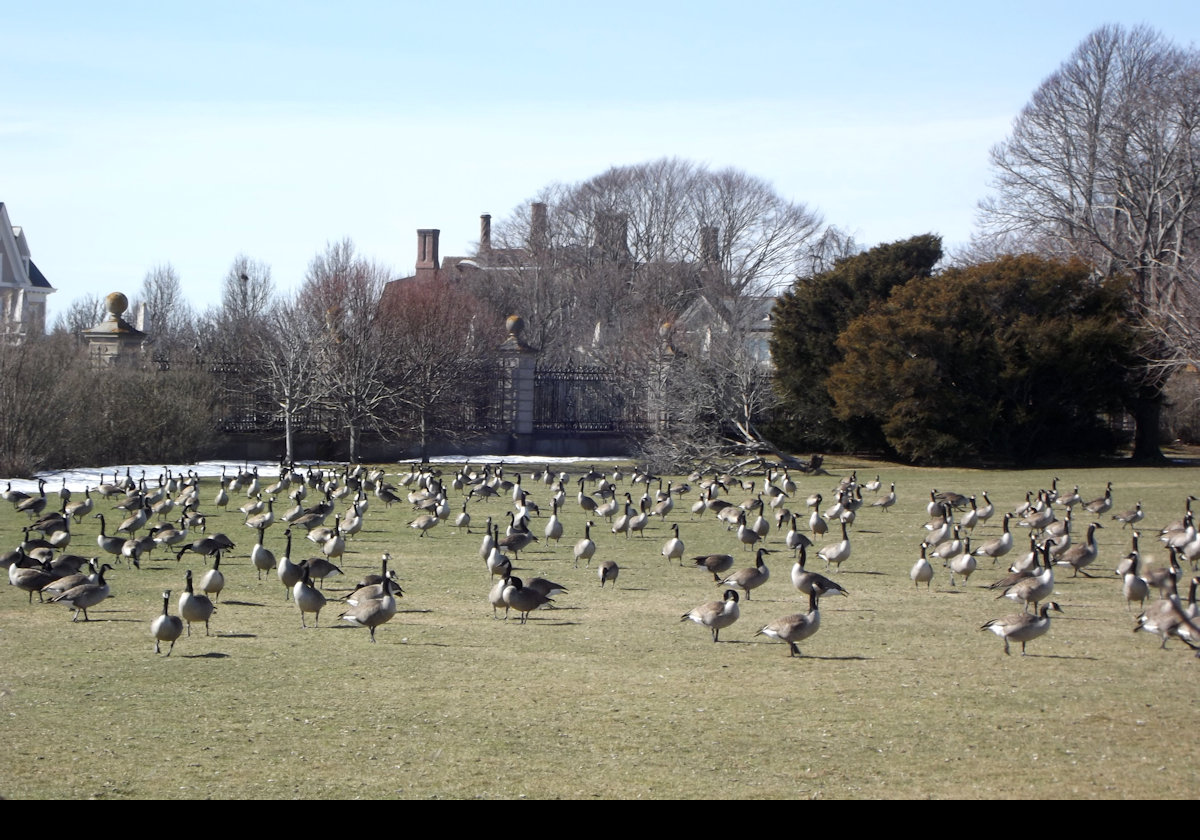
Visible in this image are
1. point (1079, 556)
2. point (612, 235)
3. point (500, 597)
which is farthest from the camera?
point (612, 235)

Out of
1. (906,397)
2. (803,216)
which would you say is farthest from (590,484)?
(803,216)

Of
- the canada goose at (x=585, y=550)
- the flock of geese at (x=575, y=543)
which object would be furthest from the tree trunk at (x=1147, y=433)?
the canada goose at (x=585, y=550)

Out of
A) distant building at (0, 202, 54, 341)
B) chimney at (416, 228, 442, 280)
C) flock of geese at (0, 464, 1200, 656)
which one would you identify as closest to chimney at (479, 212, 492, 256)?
chimney at (416, 228, 442, 280)

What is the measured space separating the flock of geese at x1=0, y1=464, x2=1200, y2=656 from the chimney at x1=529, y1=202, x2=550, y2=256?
44.5m

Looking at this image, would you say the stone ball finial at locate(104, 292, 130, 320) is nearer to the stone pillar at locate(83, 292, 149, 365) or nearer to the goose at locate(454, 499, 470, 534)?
the stone pillar at locate(83, 292, 149, 365)

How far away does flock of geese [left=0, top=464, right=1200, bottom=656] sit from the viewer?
12.3 meters

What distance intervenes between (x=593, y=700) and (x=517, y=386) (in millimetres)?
35165

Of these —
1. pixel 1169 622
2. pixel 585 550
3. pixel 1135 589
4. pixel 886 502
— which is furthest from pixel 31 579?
pixel 886 502

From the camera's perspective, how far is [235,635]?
38.7 ft

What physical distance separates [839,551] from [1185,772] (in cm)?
933

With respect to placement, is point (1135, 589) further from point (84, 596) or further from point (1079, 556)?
point (84, 596)

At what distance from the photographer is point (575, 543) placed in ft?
67.5

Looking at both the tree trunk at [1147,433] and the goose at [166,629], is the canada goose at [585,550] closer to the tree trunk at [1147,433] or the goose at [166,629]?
the goose at [166,629]
